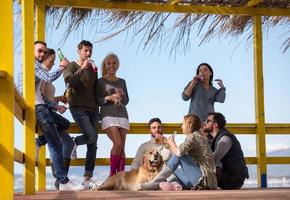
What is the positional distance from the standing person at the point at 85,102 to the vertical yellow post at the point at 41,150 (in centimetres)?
46

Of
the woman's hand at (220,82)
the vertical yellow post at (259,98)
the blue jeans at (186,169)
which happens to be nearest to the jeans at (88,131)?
the blue jeans at (186,169)

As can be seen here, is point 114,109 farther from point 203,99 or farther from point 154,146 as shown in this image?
point 203,99

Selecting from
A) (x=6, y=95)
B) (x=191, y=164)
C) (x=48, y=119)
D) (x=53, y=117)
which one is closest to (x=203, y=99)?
(x=191, y=164)

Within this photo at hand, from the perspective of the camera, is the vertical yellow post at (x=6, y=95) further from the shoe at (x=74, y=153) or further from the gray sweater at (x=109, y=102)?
the shoe at (x=74, y=153)

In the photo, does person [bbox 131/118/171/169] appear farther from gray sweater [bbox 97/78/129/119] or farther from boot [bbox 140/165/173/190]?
boot [bbox 140/165/173/190]

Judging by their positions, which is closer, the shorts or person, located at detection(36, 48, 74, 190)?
person, located at detection(36, 48, 74, 190)

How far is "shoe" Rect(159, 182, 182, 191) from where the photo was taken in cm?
625

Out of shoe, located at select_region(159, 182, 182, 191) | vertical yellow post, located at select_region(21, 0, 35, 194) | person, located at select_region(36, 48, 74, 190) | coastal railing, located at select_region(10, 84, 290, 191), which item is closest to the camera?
vertical yellow post, located at select_region(21, 0, 35, 194)

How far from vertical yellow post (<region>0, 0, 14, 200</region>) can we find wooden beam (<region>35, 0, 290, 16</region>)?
164 inches

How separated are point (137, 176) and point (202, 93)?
1.39 meters

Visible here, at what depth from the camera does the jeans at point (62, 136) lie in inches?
276

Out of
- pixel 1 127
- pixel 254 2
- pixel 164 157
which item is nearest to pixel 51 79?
pixel 164 157

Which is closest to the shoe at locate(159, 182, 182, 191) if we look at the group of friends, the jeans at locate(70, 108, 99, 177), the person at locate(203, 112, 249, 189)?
the group of friends

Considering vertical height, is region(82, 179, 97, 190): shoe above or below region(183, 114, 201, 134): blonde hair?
below
